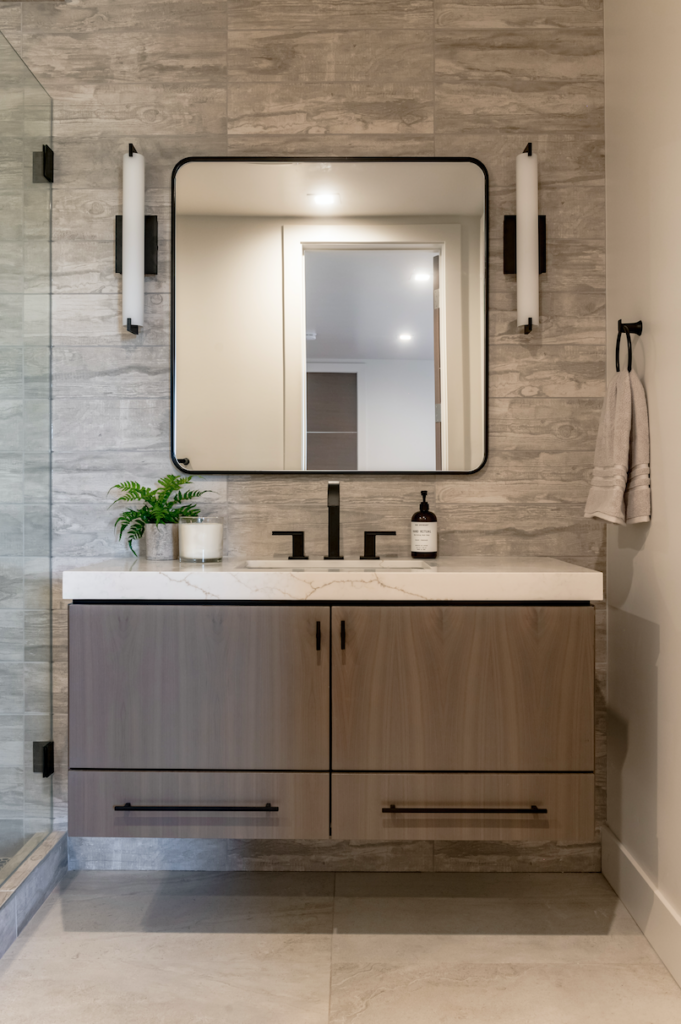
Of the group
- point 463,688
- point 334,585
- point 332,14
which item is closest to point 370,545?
point 334,585

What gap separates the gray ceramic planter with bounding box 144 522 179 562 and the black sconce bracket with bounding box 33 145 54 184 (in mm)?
982

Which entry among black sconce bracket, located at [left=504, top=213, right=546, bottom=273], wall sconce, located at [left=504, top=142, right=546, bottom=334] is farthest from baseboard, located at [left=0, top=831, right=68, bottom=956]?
black sconce bracket, located at [left=504, top=213, right=546, bottom=273]

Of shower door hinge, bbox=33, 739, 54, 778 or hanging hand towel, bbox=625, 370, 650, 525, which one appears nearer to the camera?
hanging hand towel, bbox=625, 370, 650, 525

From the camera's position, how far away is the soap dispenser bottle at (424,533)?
1877mm

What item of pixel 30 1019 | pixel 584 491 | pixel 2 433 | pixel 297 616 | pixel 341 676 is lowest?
pixel 30 1019

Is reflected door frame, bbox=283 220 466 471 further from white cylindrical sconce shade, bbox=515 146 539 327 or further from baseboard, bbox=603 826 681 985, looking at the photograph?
baseboard, bbox=603 826 681 985

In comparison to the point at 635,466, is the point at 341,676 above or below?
below

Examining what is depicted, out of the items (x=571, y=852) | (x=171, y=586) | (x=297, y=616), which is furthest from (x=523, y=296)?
(x=571, y=852)

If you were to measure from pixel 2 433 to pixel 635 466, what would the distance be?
1.52 metres

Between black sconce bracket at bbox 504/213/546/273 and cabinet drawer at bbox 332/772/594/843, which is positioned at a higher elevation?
black sconce bracket at bbox 504/213/546/273

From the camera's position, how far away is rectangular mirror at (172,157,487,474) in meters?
1.96

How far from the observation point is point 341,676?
150 cm

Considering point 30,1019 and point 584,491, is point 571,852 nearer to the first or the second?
point 584,491

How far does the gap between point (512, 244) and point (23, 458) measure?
1.44 m
